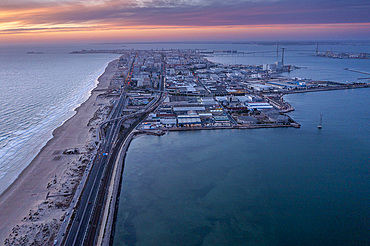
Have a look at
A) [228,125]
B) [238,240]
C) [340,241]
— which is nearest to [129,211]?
[238,240]

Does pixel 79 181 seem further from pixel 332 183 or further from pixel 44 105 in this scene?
pixel 44 105

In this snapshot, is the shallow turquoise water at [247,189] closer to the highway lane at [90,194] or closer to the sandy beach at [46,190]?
the highway lane at [90,194]

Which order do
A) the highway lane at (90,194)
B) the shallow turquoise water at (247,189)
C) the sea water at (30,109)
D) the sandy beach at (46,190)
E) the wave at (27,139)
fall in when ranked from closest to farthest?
the highway lane at (90,194), the sandy beach at (46,190), the shallow turquoise water at (247,189), the wave at (27,139), the sea water at (30,109)

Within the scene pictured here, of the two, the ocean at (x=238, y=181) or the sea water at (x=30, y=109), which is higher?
the sea water at (x=30, y=109)

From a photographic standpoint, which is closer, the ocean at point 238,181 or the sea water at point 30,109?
the ocean at point 238,181

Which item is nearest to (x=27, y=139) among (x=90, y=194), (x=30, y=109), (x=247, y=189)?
(x=30, y=109)

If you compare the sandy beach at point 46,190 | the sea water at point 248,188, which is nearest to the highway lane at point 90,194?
the sandy beach at point 46,190

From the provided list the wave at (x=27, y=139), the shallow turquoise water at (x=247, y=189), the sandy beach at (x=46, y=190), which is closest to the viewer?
the sandy beach at (x=46, y=190)
